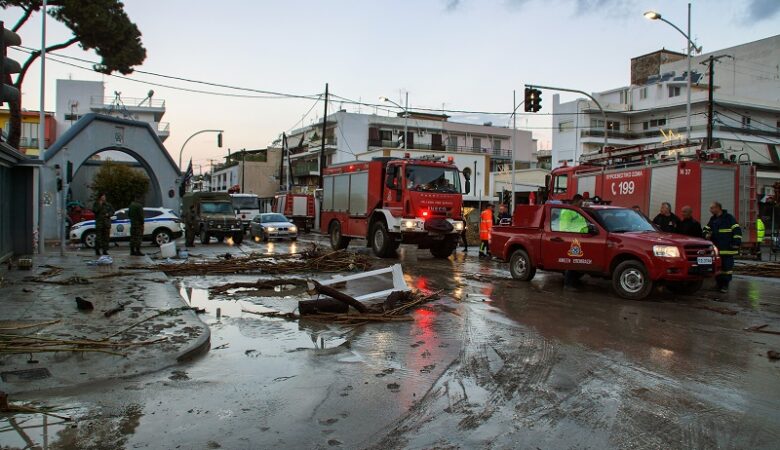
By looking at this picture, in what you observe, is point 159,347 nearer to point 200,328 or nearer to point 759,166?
point 200,328

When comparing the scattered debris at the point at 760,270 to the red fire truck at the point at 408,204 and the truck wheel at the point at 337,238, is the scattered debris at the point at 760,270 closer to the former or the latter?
the red fire truck at the point at 408,204

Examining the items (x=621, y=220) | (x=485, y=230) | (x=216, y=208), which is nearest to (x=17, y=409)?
(x=621, y=220)

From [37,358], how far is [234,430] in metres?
2.84

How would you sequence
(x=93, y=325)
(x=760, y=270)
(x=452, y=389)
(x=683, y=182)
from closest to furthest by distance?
(x=452, y=389) < (x=93, y=325) < (x=683, y=182) < (x=760, y=270)

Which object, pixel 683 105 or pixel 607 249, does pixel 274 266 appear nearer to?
pixel 607 249

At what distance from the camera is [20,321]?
7.06m

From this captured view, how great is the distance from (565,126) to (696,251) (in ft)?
180

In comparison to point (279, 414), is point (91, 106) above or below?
above

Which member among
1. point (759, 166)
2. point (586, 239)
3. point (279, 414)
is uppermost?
point (759, 166)

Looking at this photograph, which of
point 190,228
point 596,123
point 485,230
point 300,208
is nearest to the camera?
point 485,230

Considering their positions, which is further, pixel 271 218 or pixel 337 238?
pixel 271 218

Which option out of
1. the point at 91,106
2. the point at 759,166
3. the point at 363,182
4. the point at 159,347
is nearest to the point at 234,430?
the point at 159,347

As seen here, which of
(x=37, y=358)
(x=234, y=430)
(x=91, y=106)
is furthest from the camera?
(x=91, y=106)

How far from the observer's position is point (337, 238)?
68.7 feet
